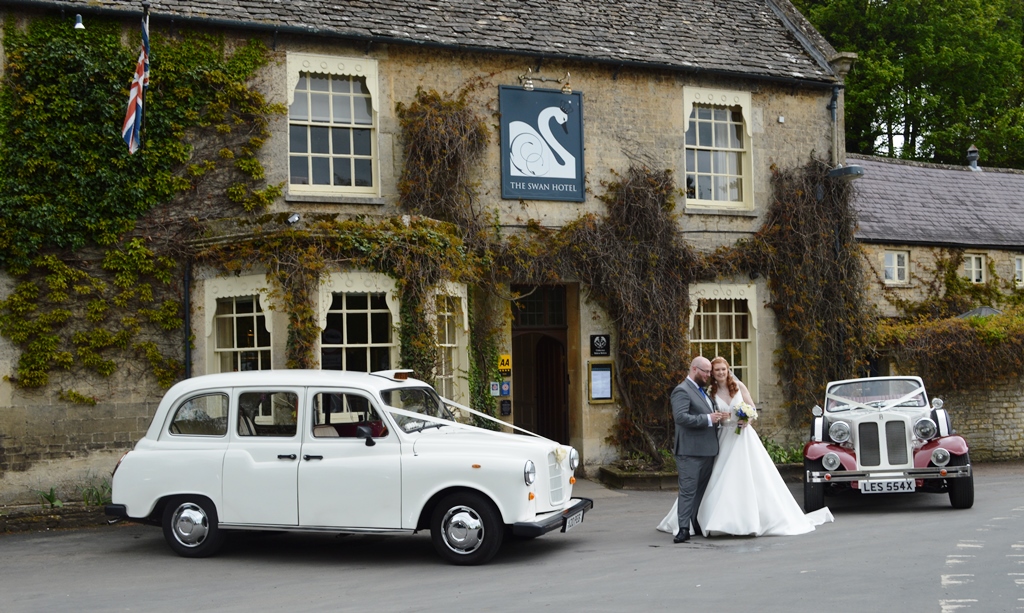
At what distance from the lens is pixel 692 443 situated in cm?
984

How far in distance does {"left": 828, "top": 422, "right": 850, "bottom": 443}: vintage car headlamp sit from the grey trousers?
2651 millimetres

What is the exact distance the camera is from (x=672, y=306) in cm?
1588

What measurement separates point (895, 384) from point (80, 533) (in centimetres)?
1015

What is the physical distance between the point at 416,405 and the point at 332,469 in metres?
1.16

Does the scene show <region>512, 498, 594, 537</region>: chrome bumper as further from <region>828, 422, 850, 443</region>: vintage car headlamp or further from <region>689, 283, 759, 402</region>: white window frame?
<region>689, 283, 759, 402</region>: white window frame

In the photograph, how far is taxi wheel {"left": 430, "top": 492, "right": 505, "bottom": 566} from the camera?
8.74 m

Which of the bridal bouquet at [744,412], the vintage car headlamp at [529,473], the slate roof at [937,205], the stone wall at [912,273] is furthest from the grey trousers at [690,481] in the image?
the slate roof at [937,205]

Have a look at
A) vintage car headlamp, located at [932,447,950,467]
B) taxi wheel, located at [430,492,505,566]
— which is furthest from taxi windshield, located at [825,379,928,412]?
taxi wheel, located at [430,492,505,566]

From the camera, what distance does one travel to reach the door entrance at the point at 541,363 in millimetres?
15844

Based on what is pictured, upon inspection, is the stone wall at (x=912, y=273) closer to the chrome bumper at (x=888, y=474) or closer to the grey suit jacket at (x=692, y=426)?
the chrome bumper at (x=888, y=474)

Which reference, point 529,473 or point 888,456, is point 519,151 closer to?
point 888,456

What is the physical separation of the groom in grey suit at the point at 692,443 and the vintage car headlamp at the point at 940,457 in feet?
10.2

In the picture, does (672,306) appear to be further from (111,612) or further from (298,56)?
(111,612)

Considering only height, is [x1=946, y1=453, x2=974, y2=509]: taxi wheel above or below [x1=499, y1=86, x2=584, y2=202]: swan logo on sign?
below
